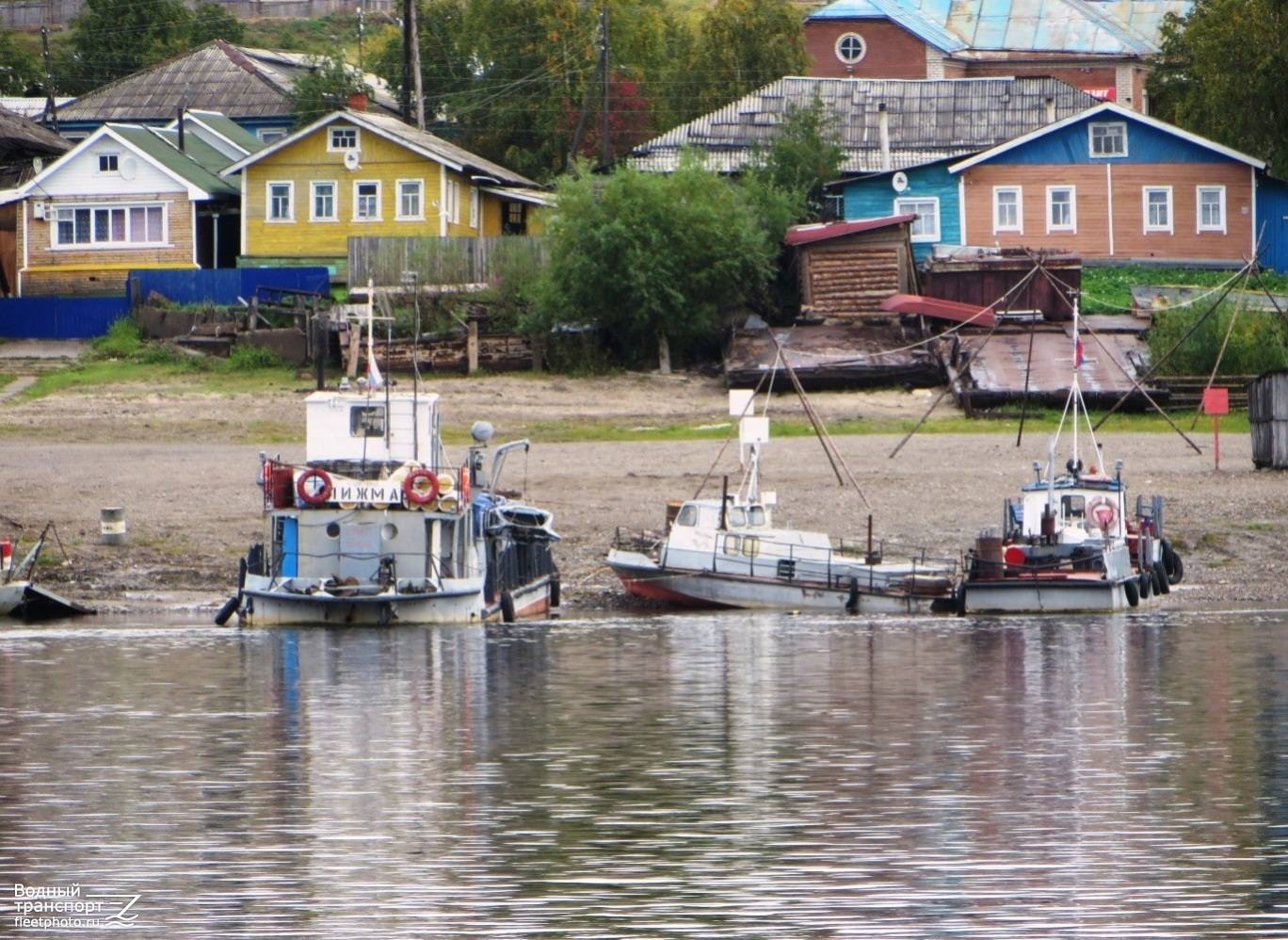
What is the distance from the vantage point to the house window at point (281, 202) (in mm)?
68875

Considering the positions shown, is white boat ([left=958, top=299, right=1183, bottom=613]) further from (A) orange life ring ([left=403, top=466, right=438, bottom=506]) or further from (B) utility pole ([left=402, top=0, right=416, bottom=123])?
(B) utility pole ([left=402, top=0, right=416, bottom=123])

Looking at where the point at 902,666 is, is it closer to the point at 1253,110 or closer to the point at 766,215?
the point at 766,215

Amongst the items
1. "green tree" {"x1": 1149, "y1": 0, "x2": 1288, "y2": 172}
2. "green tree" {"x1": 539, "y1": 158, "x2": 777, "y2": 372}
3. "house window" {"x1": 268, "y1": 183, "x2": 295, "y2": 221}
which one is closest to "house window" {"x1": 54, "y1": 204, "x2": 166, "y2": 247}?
"house window" {"x1": 268, "y1": 183, "x2": 295, "y2": 221}

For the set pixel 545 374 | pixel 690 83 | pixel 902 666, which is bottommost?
pixel 902 666

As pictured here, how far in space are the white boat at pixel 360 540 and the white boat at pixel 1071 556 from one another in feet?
26.2

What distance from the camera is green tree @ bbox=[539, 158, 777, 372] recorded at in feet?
186

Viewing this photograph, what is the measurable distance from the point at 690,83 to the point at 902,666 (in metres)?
63.6

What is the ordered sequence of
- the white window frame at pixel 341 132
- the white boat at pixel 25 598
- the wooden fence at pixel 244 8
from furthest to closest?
the wooden fence at pixel 244 8 → the white window frame at pixel 341 132 → the white boat at pixel 25 598

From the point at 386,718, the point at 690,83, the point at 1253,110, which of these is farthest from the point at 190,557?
the point at 690,83

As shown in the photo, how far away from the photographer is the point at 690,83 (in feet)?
297

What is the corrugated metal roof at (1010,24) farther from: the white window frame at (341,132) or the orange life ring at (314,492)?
the orange life ring at (314,492)

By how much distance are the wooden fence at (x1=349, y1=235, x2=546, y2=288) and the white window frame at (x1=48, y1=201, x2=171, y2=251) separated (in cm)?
968

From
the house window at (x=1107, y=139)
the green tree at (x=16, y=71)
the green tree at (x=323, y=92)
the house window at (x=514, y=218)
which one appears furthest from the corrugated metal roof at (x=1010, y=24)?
the green tree at (x=16, y=71)

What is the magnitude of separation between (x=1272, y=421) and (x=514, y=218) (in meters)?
34.7
